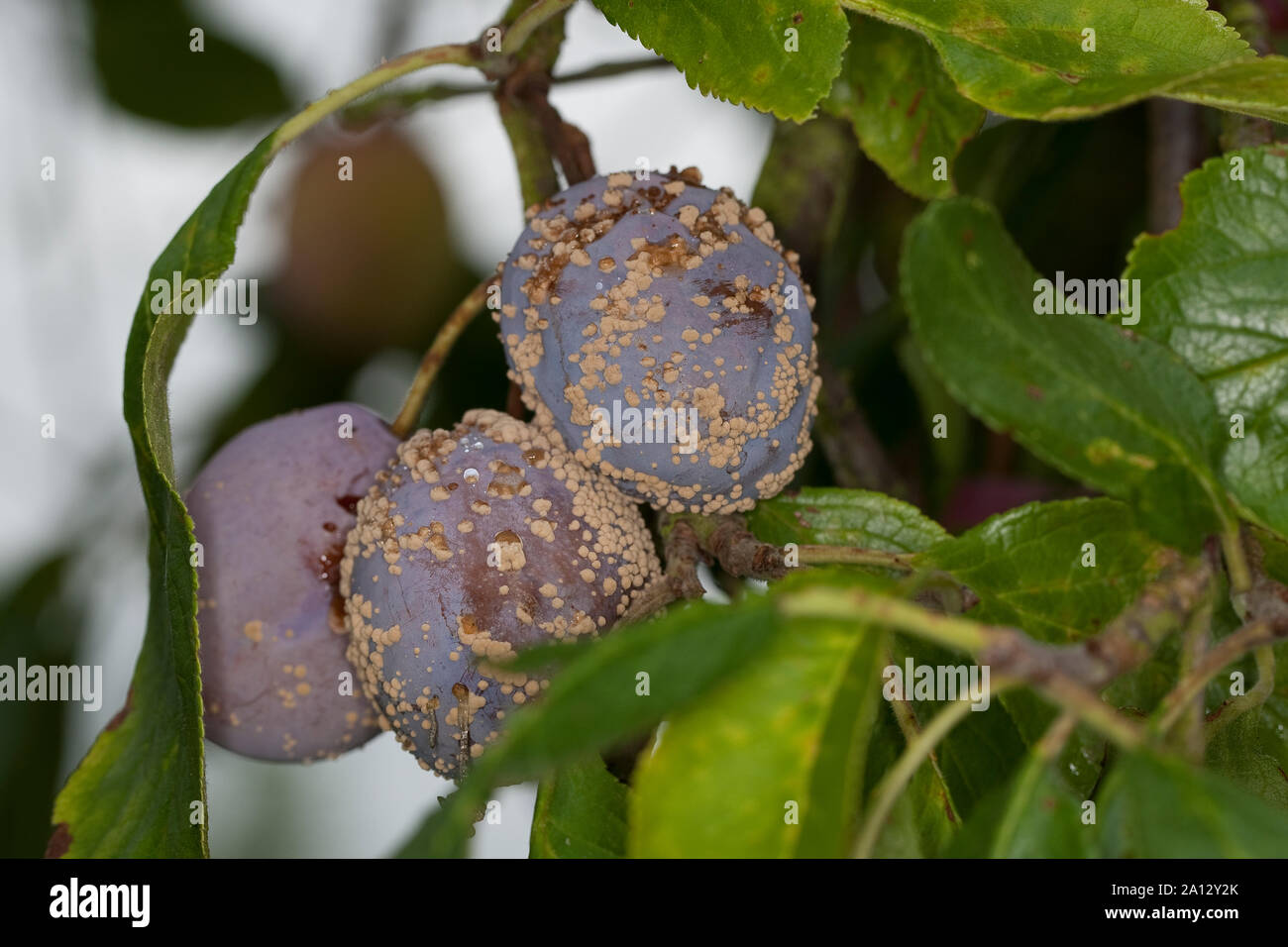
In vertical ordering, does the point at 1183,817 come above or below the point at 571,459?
below

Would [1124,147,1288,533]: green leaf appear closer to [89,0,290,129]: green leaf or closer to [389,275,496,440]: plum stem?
[389,275,496,440]: plum stem

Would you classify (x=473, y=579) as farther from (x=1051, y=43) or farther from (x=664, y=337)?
(x=1051, y=43)

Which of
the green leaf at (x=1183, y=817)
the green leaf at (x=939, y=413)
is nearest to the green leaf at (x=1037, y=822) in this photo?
the green leaf at (x=1183, y=817)

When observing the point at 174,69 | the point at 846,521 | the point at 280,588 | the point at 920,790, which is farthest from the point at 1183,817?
the point at 174,69

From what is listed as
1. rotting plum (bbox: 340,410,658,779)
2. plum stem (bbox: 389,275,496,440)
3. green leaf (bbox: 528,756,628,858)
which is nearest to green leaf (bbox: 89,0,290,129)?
plum stem (bbox: 389,275,496,440)

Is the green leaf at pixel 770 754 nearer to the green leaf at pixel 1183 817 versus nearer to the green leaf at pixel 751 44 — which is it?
the green leaf at pixel 1183 817

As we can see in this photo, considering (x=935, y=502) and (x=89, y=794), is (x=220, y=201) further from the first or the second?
(x=935, y=502)

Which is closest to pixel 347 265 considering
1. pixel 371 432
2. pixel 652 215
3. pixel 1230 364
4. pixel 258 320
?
pixel 258 320
